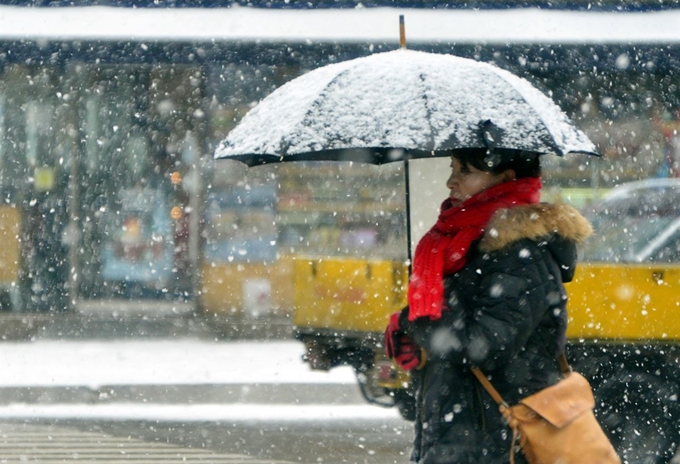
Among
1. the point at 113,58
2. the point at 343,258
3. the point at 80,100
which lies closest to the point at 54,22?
the point at 113,58

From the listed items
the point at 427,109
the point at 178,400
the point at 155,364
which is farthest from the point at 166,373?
the point at 427,109

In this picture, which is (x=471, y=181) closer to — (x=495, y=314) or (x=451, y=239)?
(x=451, y=239)

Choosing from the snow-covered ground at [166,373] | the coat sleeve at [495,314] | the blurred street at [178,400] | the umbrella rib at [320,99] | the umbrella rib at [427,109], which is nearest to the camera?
the coat sleeve at [495,314]

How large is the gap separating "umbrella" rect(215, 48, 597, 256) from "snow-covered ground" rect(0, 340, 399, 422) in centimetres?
530

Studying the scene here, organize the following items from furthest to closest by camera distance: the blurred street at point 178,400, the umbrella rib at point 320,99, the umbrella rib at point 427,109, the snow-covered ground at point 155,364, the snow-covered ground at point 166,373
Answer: the snow-covered ground at point 155,364 → the snow-covered ground at point 166,373 → the blurred street at point 178,400 → the umbrella rib at point 320,99 → the umbrella rib at point 427,109

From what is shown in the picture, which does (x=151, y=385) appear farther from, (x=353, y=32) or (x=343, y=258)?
(x=353, y=32)

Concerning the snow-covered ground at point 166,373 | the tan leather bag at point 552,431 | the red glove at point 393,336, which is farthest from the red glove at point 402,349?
the snow-covered ground at point 166,373

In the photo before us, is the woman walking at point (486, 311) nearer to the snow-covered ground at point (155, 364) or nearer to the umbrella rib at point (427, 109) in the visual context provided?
the umbrella rib at point (427, 109)

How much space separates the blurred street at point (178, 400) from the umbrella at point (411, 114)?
→ 12.7 feet

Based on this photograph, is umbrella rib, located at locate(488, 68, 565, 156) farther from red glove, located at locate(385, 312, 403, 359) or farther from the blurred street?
the blurred street

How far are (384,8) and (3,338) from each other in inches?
216

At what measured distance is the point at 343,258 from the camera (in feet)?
23.3

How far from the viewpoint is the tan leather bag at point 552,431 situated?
10.3 ft

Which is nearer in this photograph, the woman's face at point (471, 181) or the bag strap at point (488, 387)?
the bag strap at point (488, 387)
